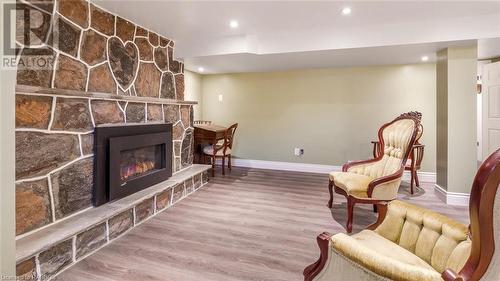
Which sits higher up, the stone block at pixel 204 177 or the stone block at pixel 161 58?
the stone block at pixel 161 58

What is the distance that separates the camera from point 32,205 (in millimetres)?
1971

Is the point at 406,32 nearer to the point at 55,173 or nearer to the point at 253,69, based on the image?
the point at 253,69

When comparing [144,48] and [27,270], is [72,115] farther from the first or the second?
[144,48]

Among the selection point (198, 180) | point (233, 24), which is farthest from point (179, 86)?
point (198, 180)

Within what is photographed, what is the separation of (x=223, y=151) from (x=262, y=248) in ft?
8.99

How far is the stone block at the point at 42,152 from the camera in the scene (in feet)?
6.16

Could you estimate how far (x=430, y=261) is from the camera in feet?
4.55

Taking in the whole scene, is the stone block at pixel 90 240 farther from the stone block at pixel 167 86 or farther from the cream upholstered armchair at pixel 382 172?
the cream upholstered armchair at pixel 382 172

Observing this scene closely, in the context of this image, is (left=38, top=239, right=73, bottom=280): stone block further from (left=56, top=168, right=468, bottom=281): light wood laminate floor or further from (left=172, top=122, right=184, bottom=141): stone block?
(left=172, top=122, right=184, bottom=141): stone block

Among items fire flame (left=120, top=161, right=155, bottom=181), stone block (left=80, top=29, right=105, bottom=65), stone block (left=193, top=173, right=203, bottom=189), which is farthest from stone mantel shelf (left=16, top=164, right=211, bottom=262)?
stone block (left=80, top=29, right=105, bottom=65)

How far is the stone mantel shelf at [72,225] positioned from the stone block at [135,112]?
31.6 inches

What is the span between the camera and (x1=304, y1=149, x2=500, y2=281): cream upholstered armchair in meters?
0.93

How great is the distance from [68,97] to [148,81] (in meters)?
1.23

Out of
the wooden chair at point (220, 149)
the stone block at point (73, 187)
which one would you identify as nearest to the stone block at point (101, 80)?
the stone block at point (73, 187)
